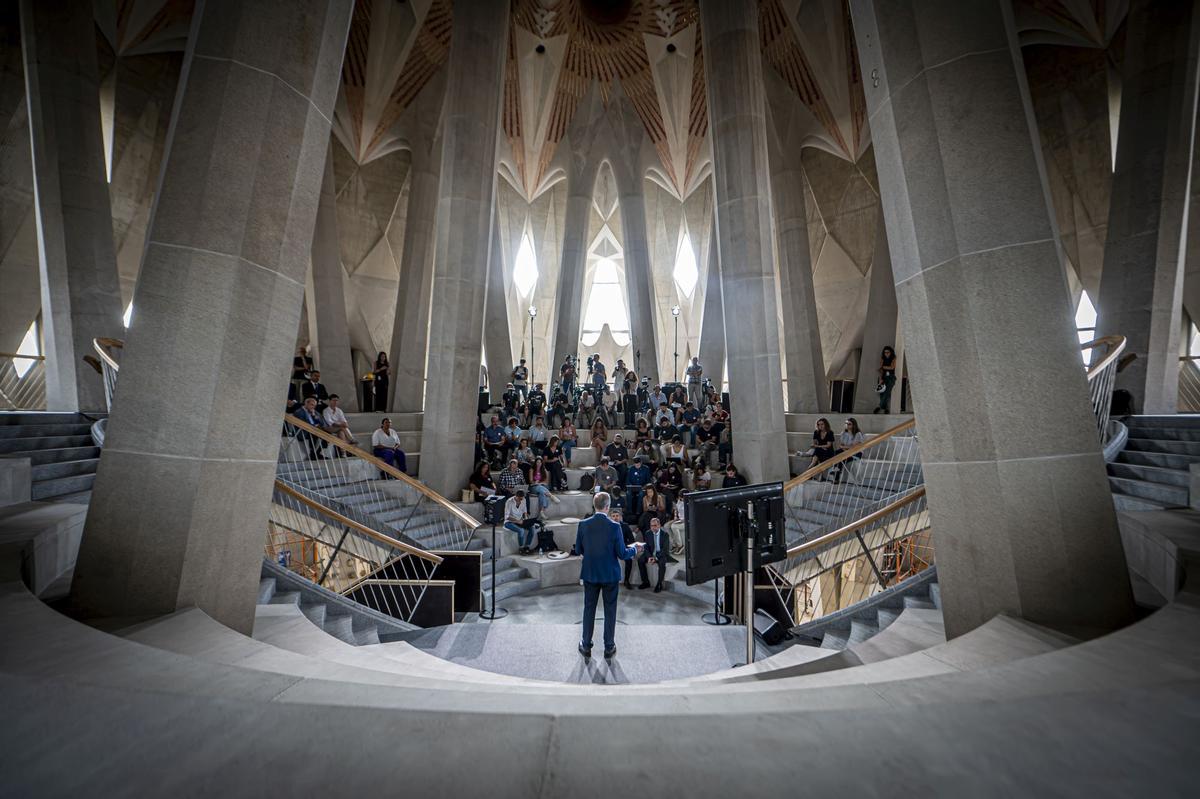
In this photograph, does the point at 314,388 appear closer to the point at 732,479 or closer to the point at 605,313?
the point at 732,479

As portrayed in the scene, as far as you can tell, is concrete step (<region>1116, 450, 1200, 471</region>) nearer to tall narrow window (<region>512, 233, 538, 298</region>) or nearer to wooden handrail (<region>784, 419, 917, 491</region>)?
wooden handrail (<region>784, 419, 917, 491</region>)

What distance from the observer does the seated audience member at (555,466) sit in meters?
10.9

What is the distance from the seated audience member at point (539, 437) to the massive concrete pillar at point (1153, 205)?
11345 millimetres

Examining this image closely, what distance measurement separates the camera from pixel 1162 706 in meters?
1.59

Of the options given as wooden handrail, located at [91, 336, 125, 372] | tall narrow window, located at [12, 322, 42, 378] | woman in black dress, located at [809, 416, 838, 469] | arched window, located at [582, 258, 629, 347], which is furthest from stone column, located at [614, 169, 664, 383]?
tall narrow window, located at [12, 322, 42, 378]

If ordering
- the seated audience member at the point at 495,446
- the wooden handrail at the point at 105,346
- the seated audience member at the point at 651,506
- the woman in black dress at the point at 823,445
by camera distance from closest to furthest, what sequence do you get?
the wooden handrail at the point at 105,346
the seated audience member at the point at 651,506
the woman in black dress at the point at 823,445
the seated audience member at the point at 495,446

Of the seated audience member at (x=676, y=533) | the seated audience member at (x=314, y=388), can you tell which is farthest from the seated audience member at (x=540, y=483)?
the seated audience member at (x=314, y=388)

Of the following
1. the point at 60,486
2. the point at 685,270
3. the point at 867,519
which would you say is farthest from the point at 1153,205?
the point at 685,270

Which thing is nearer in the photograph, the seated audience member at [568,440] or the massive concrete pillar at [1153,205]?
the massive concrete pillar at [1153,205]

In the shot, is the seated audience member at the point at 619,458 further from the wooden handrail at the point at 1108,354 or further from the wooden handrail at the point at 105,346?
the wooden handrail at the point at 105,346

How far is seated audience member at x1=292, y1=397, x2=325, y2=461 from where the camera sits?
8586mm

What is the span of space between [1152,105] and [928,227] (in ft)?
37.1

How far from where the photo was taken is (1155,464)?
5.75 meters

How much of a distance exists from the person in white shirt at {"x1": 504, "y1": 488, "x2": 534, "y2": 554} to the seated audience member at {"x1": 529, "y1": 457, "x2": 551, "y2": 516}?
453 mm
